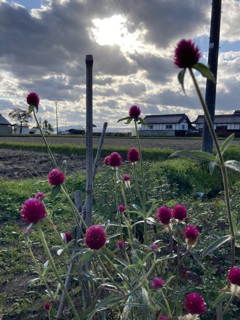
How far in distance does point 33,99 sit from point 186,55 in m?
1.09

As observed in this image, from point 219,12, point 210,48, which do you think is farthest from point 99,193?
point 219,12

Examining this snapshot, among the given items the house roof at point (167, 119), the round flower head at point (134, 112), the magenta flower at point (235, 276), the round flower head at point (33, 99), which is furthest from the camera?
the house roof at point (167, 119)

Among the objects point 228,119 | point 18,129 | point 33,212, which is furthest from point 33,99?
point 18,129

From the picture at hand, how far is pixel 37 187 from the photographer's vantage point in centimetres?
606

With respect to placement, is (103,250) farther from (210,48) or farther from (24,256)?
(210,48)

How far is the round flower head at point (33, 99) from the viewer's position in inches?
67.4

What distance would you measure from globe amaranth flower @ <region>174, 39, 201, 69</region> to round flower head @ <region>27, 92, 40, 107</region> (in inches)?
41.5

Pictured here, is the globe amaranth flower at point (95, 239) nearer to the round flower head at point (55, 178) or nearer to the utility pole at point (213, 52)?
the round flower head at point (55, 178)

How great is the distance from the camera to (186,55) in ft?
2.66

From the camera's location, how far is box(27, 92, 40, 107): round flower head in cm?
171

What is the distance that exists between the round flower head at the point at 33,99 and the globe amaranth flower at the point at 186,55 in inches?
41.5

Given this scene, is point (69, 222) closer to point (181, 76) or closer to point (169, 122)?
point (181, 76)

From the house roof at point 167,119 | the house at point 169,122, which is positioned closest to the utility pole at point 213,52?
the house at point 169,122

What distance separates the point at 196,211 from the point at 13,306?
1.72 meters
